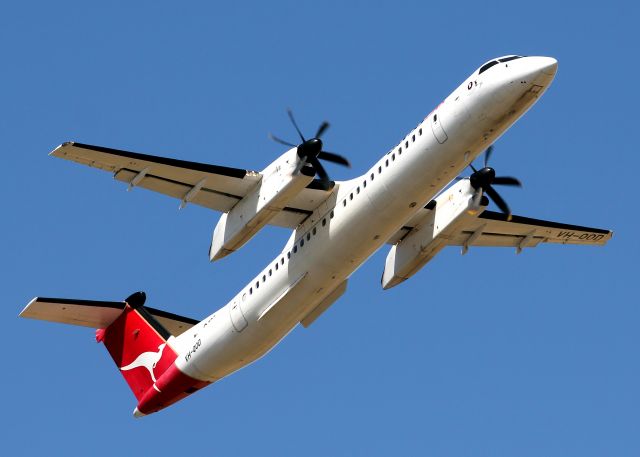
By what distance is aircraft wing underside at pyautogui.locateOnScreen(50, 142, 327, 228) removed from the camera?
28141 millimetres

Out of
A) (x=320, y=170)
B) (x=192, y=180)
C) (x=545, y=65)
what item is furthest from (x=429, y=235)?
(x=545, y=65)

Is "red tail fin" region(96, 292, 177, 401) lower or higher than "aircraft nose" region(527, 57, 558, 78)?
higher

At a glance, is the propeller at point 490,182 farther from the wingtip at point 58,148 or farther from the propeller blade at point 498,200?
the wingtip at point 58,148

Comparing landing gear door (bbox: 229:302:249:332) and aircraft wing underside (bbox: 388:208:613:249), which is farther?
aircraft wing underside (bbox: 388:208:613:249)

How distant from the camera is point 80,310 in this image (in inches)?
1271

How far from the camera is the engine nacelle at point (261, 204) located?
28.2 m

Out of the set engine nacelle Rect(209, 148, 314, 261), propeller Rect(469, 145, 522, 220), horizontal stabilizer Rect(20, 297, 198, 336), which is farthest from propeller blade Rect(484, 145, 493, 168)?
horizontal stabilizer Rect(20, 297, 198, 336)

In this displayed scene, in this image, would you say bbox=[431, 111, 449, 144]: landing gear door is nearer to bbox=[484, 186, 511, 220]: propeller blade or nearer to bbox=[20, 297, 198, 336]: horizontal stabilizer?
bbox=[484, 186, 511, 220]: propeller blade

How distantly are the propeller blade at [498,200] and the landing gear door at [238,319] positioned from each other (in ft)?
22.7

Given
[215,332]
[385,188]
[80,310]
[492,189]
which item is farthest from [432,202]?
[80,310]

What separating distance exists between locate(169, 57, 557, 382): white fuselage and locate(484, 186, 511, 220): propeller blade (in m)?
2.44

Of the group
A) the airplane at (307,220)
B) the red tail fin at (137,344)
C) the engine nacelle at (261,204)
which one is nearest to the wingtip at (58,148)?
the airplane at (307,220)

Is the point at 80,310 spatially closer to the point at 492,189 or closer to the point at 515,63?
the point at 492,189

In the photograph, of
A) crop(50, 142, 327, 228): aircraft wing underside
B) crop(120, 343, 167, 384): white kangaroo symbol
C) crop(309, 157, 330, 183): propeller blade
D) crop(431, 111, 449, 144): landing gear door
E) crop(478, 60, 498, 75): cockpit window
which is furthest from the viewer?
crop(120, 343, 167, 384): white kangaroo symbol
